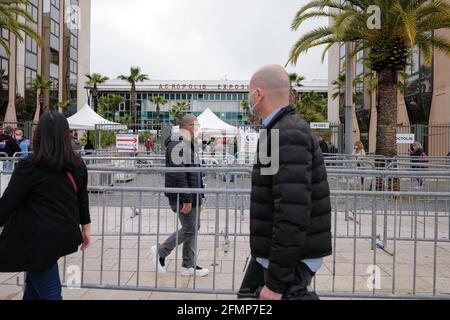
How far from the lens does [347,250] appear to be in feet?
23.1

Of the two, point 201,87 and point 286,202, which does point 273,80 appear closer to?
point 286,202

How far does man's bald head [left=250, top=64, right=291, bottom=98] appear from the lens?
2559mm

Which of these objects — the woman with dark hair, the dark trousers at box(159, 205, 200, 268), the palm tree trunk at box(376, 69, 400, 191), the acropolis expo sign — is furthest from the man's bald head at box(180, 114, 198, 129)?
the acropolis expo sign

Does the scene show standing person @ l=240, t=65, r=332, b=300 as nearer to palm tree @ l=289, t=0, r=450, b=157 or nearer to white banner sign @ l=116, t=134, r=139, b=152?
palm tree @ l=289, t=0, r=450, b=157

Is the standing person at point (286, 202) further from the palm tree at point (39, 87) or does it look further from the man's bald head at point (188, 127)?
the palm tree at point (39, 87)

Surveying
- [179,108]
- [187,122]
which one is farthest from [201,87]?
[187,122]

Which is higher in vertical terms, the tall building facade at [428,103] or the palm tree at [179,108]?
the palm tree at [179,108]

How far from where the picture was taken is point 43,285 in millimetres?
3088

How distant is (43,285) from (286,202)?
1828 millimetres

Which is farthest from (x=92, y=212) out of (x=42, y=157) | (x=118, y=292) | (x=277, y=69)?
(x=277, y=69)

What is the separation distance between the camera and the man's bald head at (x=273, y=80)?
2.56 metres

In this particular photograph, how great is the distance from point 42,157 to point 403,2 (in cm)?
1398

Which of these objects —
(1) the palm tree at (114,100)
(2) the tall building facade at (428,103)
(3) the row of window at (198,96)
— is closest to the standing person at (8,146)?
(2) the tall building facade at (428,103)
